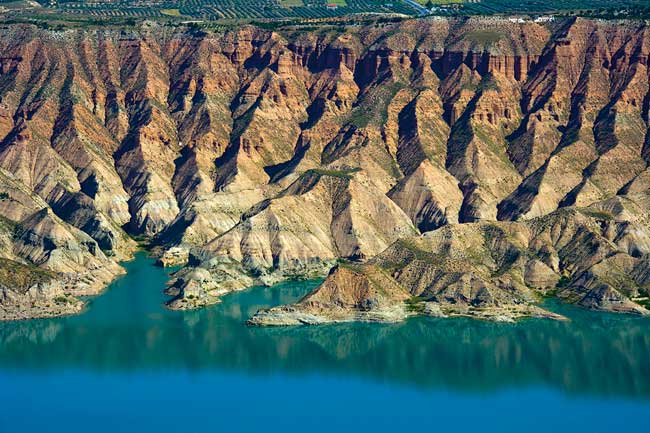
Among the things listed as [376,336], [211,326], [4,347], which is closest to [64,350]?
[4,347]

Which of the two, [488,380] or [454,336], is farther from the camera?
[454,336]

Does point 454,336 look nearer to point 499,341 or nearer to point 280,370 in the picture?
point 499,341

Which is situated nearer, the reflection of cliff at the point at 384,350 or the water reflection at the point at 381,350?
the water reflection at the point at 381,350
